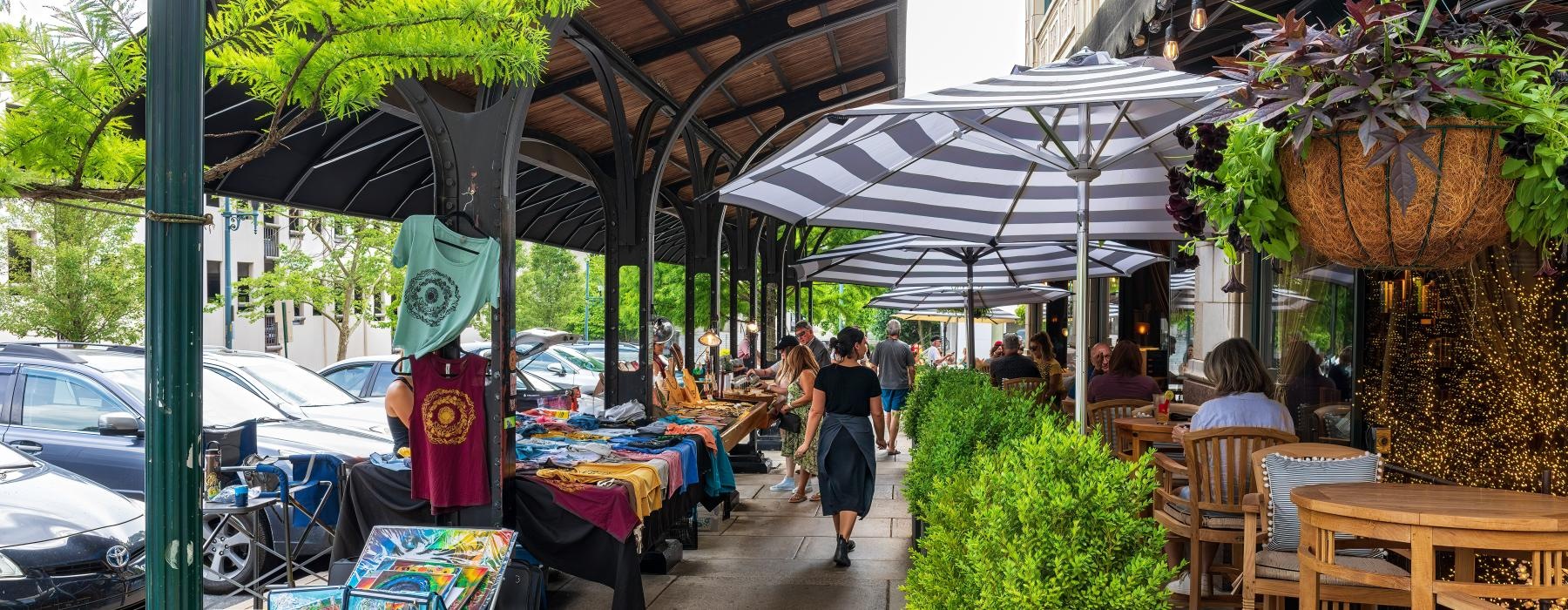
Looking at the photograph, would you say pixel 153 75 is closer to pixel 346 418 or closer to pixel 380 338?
pixel 346 418

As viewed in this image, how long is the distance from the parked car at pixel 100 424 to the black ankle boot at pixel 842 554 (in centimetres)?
349

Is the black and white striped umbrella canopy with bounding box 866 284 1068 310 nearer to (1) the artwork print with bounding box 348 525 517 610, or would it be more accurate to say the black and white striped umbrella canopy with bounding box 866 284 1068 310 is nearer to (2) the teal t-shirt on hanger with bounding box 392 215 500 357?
(2) the teal t-shirt on hanger with bounding box 392 215 500 357

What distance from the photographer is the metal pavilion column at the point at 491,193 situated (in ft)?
18.8

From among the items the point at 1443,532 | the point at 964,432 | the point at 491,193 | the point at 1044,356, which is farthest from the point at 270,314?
the point at 1443,532

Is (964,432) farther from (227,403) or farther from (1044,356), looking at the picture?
(1044,356)

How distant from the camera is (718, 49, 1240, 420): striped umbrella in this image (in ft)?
15.3

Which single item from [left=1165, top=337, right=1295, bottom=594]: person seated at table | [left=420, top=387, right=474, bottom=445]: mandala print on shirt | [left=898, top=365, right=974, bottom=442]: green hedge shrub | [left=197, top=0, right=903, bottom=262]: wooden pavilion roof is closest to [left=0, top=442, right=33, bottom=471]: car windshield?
[left=197, top=0, right=903, bottom=262]: wooden pavilion roof

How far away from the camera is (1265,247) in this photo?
342 centimetres

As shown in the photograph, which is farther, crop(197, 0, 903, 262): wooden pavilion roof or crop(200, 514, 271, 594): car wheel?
crop(197, 0, 903, 262): wooden pavilion roof

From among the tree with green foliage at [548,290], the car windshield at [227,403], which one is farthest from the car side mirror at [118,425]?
the tree with green foliage at [548,290]

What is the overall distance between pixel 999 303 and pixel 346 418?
1326 centimetres

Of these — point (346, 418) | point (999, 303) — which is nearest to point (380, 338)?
point (999, 303)

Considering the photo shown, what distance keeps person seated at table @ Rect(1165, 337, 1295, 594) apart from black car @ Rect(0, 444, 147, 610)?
570 centimetres

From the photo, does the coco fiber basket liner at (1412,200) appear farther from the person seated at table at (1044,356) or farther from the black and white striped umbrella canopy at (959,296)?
the black and white striped umbrella canopy at (959,296)
